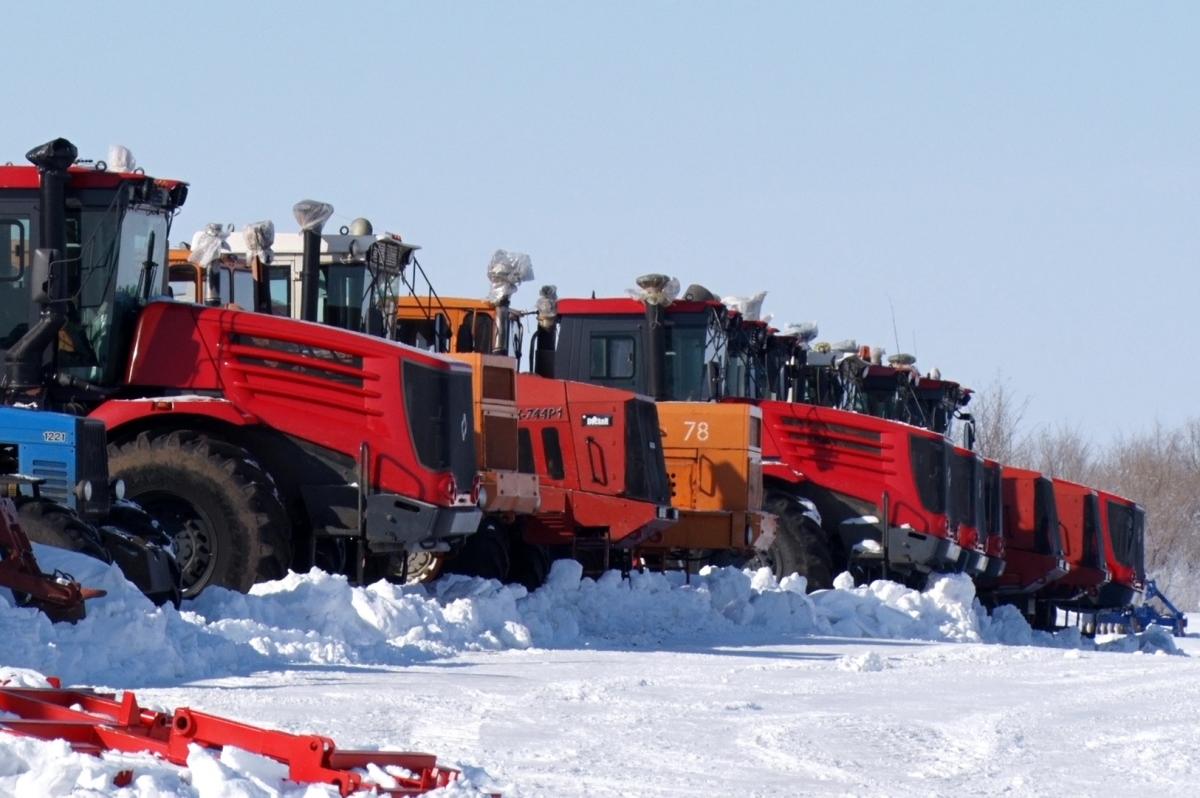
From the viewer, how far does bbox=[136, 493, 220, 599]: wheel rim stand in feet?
54.3

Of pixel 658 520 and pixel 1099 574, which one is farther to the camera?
pixel 1099 574

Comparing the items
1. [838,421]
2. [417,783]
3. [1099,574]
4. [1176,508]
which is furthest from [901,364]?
[1176,508]

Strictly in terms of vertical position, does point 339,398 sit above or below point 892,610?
above

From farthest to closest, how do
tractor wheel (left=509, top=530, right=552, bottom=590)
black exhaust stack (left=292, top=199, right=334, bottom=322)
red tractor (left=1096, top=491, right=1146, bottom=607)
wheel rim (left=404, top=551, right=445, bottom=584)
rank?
1. red tractor (left=1096, top=491, right=1146, bottom=607)
2. tractor wheel (left=509, top=530, right=552, bottom=590)
3. wheel rim (left=404, top=551, right=445, bottom=584)
4. black exhaust stack (left=292, top=199, right=334, bottom=322)

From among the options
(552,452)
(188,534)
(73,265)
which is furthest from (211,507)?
(552,452)

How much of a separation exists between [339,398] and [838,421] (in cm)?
997

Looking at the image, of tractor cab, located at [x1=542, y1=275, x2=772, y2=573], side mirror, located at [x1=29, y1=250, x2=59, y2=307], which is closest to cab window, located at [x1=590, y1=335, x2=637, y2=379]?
tractor cab, located at [x1=542, y1=275, x2=772, y2=573]

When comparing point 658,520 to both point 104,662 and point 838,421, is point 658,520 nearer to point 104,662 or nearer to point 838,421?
point 838,421

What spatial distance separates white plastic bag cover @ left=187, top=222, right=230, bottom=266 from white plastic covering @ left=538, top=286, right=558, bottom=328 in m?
3.87

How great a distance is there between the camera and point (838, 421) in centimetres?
2628

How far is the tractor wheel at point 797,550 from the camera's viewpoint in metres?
25.0

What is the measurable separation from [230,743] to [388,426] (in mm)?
9777

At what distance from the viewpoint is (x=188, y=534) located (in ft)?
54.5

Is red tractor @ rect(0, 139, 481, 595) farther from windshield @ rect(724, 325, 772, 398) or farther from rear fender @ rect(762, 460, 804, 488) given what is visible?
rear fender @ rect(762, 460, 804, 488)
